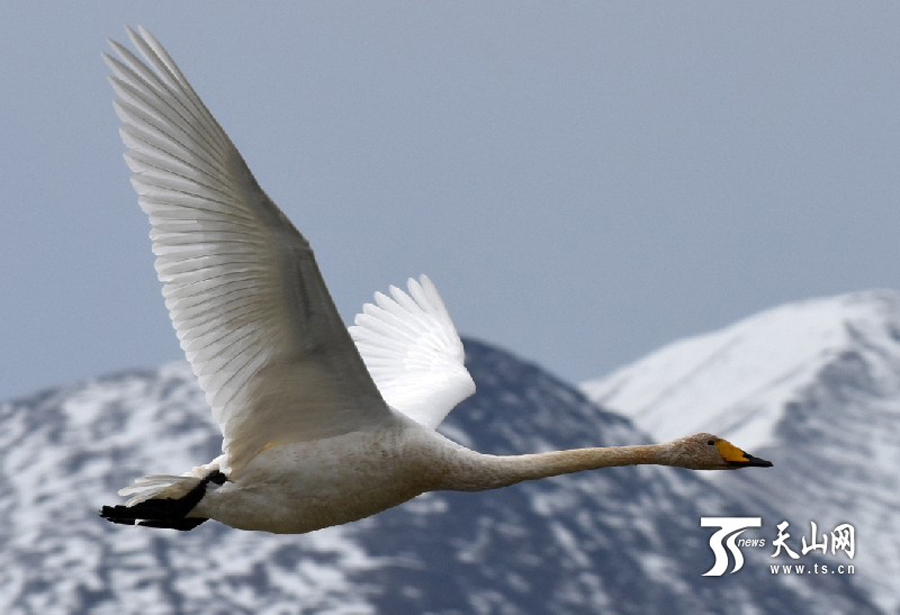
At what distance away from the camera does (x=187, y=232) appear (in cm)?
1369

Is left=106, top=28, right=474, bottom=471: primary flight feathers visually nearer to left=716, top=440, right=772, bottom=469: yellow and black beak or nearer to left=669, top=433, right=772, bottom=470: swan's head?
left=669, top=433, right=772, bottom=470: swan's head

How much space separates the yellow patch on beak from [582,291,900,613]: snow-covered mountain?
141 m

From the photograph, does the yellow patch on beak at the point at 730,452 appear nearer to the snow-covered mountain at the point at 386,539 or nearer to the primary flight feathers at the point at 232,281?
the primary flight feathers at the point at 232,281

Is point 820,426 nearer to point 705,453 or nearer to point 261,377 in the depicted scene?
point 705,453

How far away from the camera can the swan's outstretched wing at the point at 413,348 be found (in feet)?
58.9

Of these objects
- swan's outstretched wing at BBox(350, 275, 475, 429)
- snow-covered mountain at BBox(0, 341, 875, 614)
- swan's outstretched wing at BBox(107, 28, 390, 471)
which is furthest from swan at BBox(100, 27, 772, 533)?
snow-covered mountain at BBox(0, 341, 875, 614)

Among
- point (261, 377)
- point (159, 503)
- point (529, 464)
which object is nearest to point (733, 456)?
point (529, 464)

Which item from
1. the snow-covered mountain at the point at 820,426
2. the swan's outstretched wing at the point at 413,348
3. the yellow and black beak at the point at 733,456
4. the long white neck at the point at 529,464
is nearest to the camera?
the long white neck at the point at 529,464

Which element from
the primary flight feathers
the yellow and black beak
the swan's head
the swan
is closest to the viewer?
the primary flight feathers

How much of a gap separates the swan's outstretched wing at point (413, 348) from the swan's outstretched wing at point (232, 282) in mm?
2939

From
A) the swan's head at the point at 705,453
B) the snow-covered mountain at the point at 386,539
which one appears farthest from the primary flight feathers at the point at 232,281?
the snow-covered mountain at the point at 386,539

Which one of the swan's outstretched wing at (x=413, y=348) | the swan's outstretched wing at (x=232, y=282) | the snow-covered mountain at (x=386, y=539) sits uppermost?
the swan's outstretched wing at (x=232, y=282)

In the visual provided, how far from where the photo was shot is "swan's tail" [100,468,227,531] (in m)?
14.4

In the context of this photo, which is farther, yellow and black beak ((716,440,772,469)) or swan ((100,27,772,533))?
yellow and black beak ((716,440,772,469))
